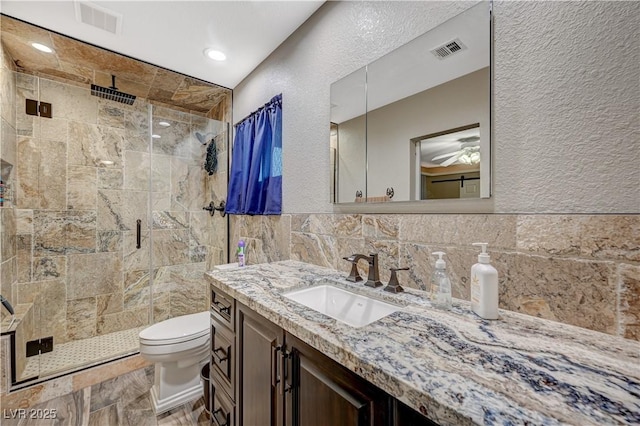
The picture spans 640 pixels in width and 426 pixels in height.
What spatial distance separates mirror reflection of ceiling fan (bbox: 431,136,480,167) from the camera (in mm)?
991

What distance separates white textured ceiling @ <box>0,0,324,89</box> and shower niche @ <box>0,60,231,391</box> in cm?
41

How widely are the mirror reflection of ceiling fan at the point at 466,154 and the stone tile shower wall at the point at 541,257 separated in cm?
21

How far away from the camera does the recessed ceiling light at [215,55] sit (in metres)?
2.10

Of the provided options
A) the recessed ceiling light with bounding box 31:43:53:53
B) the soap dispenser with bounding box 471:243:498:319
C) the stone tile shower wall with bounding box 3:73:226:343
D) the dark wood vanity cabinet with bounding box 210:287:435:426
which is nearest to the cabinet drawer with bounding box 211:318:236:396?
the dark wood vanity cabinet with bounding box 210:287:435:426

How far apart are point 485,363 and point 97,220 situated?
3332 mm

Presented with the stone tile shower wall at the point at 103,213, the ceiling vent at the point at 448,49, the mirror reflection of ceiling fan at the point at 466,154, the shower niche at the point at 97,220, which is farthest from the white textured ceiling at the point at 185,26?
the mirror reflection of ceiling fan at the point at 466,154

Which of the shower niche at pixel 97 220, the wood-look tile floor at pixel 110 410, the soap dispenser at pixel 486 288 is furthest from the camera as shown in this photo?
the shower niche at pixel 97 220

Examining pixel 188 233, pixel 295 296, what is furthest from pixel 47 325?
pixel 295 296

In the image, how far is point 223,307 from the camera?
4.38ft

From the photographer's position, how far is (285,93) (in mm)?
1951

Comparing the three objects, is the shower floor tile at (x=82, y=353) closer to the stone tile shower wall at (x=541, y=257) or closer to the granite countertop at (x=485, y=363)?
the granite countertop at (x=485, y=363)

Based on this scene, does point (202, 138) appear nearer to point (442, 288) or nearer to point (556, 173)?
point (442, 288)

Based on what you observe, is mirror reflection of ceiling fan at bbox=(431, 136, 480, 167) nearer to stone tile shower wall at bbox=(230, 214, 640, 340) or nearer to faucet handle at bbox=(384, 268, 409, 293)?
stone tile shower wall at bbox=(230, 214, 640, 340)

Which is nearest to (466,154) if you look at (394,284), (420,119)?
(420,119)
